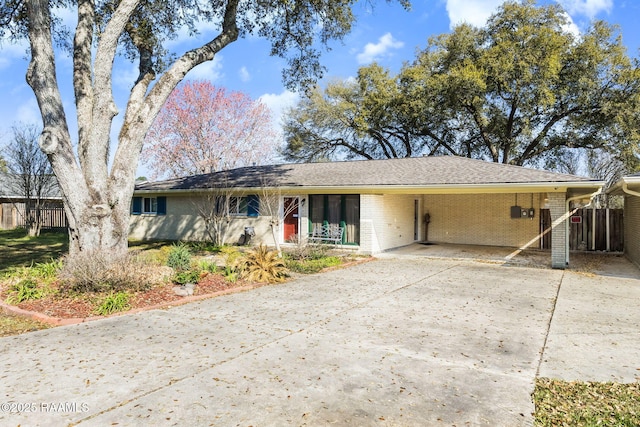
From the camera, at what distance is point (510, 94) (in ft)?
75.7

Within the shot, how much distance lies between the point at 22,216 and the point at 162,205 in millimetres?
12155

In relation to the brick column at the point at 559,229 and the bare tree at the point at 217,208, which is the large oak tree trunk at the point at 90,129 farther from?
the brick column at the point at 559,229

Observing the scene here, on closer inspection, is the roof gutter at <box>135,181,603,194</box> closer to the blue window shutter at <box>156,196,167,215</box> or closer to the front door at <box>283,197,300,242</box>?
the front door at <box>283,197,300,242</box>

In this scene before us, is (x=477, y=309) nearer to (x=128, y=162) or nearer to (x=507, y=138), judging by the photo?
(x=128, y=162)

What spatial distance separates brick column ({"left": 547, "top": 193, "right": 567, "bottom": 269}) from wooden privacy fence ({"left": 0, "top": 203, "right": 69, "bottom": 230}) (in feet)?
81.4

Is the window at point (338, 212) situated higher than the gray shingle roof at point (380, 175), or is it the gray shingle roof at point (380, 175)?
the gray shingle roof at point (380, 175)

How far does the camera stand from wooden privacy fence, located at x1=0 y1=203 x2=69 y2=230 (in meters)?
24.1

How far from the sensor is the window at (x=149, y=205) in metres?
19.8

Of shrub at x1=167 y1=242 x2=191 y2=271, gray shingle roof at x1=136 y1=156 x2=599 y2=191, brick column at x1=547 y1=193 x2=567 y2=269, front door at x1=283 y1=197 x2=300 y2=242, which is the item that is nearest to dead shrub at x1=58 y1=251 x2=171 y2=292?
shrub at x1=167 y1=242 x2=191 y2=271

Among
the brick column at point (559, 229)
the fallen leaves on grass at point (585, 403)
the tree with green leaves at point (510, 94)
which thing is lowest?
the fallen leaves on grass at point (585, 403)

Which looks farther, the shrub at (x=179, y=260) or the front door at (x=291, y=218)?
the front door at (x=291, y=218)

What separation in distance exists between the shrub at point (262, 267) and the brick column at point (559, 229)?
7.83 metres

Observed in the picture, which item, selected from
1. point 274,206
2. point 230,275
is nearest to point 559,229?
point 230,275

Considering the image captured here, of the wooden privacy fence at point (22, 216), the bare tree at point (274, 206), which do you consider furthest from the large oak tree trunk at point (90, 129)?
the wooden privacy fence at point (22, 216)
